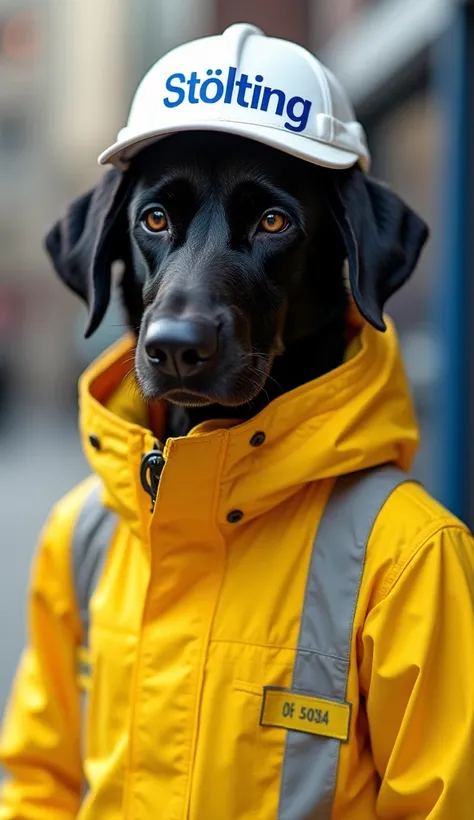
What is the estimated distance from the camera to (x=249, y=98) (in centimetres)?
189

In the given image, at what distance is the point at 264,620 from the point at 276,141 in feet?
3.07

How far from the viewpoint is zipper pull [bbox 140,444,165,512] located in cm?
186

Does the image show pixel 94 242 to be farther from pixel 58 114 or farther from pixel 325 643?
pixel 58 114

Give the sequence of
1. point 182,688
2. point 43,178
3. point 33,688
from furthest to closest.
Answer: point 43,178
point 33,688
point 182,688

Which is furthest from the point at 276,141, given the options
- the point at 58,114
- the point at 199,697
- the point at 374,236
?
the point at 58,114

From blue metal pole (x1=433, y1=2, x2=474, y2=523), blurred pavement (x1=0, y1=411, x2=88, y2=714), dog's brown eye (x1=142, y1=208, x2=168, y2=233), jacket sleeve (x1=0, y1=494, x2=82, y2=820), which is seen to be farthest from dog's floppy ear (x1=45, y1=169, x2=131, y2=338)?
blurred pavement (x1=0, y1=411, x2=88, y2=714)

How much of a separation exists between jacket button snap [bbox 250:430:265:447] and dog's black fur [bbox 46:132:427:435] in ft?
0.29

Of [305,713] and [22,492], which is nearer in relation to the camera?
[305,713]

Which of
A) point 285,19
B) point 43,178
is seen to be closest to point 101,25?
point 43,178

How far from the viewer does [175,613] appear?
1.88 metres

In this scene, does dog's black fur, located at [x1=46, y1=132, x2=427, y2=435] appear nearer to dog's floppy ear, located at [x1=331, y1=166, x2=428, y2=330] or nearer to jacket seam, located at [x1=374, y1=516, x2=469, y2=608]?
dog's floppy ear, located at [x1=331, y1=166, x2=428, y2=330]

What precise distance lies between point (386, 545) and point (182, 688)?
478 millimetres

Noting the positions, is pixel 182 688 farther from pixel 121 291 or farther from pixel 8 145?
pixel 8 145

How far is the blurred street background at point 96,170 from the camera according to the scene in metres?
3.51
